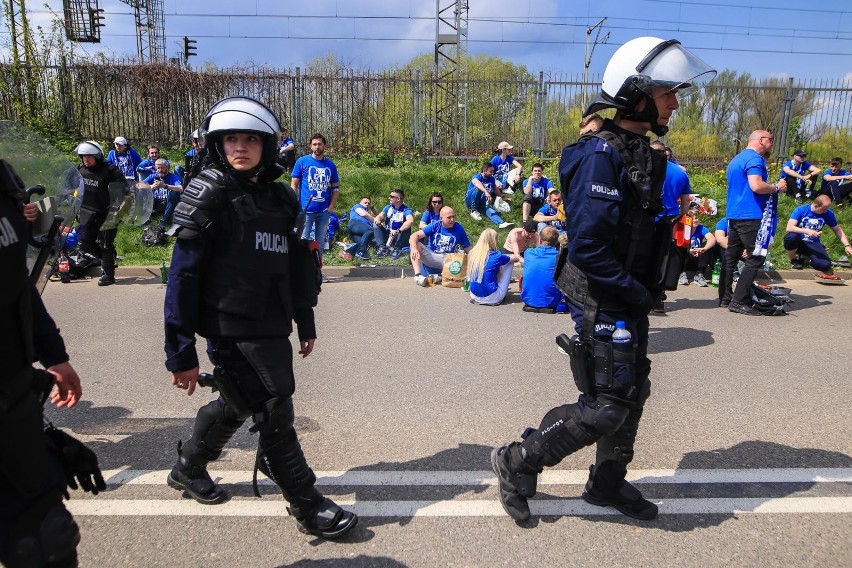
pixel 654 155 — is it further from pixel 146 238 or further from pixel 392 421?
pixel 146 238

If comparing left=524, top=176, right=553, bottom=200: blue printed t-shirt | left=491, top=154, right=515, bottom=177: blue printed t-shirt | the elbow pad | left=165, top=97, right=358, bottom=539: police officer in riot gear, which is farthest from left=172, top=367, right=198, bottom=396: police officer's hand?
left=491, top=154, right=515, bottom=177: blue printed t-shirt

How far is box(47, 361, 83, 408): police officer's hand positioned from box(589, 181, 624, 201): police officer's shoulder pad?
199 centimetres

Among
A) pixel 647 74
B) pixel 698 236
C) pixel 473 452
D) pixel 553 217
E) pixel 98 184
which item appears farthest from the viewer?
pixel 553 217

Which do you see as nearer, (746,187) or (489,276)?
(746,187)

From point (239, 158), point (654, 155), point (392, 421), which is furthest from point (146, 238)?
point (654, 155)

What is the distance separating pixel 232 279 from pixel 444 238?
7.68 m

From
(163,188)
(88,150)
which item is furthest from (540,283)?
(163,188)

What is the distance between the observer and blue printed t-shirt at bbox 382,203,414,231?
1159 cm

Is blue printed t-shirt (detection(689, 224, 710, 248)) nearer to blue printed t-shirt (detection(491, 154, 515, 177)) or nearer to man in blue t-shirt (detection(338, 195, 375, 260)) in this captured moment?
blue printed t-shirt (detection(491, 154, 515, 177))

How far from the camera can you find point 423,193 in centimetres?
1406

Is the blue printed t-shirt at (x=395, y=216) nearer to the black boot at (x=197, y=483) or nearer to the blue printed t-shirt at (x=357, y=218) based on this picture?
the blue printed t-shirt at (x=357, y=218)

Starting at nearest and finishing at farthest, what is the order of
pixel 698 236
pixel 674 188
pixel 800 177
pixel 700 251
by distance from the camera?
pixel 674 188, pixel 700 251, pixel 698 236, pixel 800 177

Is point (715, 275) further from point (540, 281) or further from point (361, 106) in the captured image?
point (361, 106)

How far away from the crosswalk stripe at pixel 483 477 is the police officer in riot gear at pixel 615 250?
0.42 metres
